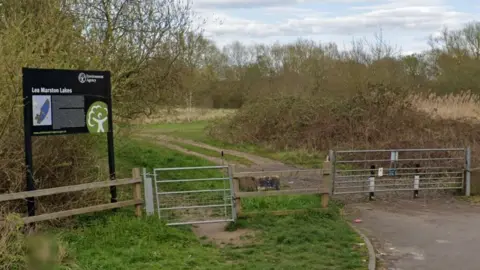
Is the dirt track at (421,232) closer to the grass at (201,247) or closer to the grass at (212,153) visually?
the grass at (201,247)

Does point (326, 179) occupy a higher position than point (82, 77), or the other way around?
point (82, 77)

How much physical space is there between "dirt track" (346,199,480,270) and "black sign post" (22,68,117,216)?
5213mm

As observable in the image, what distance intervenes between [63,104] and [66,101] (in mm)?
77

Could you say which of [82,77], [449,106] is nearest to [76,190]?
[82,77]

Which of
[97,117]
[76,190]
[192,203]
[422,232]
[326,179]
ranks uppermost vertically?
[97,117]

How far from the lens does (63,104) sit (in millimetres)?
9078

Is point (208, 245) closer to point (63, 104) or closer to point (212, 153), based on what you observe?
point (63, 104)

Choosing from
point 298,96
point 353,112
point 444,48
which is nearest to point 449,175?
point 353,112

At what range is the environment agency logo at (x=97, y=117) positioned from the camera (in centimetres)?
954

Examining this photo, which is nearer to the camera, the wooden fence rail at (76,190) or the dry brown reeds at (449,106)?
the wooden fence rail at (76,190)

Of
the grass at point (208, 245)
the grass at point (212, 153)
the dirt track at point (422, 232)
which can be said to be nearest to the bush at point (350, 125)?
the grass at point (212, 153)

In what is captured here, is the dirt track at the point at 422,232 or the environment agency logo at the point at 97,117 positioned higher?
the environment agency logo at the point at 97,117

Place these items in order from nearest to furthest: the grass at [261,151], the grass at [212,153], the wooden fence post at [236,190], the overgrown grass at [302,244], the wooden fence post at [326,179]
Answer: the overgrown grass at [302,244] → the wooden fence post at [236,190] → the wooden fence post at [326,179] → the grass at [261,151] → the grass at [212,153]

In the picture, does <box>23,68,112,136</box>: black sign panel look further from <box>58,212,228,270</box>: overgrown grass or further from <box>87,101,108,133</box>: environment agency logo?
<box>58,212,228,270</box>: overgrown grass
